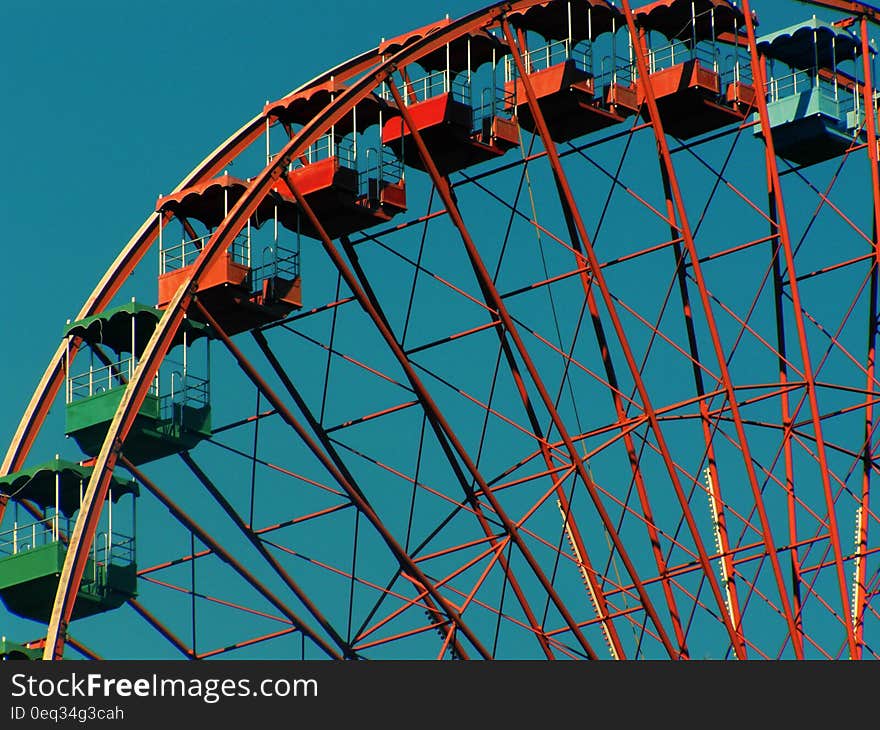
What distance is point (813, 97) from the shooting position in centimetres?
7000

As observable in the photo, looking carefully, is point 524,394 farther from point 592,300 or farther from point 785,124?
point 785,124

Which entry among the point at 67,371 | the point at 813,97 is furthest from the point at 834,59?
the point at 67,371

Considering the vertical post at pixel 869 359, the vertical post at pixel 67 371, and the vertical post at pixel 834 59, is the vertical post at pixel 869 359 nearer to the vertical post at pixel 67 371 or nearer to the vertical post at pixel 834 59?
the vertical post at pixel 834 59

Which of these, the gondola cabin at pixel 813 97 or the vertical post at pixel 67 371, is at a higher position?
the gondola cabin at pixel 813 97

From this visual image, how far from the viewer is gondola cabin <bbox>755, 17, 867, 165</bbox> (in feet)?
230

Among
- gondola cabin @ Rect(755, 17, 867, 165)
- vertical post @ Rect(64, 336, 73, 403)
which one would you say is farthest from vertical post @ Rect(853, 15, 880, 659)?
vertical post @ Rect(64, 336, 73, 403)

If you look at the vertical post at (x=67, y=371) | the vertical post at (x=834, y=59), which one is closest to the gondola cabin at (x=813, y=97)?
the vertical post at (x=834, y=59)

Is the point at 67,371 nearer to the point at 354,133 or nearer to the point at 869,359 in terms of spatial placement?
the point at 354,133

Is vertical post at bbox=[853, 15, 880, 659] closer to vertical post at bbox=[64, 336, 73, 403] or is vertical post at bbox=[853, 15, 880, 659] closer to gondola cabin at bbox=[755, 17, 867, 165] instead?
gondola cabin at bbox=[755, 17, 867, 165]

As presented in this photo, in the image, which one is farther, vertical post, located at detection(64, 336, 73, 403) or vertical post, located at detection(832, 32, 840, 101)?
vertical post, located at detection(832, 32, 840, 101)

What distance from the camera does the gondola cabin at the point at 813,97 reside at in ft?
230

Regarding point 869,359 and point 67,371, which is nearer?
point 67,371

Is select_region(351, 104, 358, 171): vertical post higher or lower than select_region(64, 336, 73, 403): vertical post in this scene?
higher
